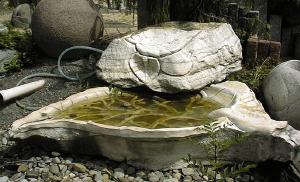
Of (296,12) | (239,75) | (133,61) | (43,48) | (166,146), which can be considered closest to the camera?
(166,146)

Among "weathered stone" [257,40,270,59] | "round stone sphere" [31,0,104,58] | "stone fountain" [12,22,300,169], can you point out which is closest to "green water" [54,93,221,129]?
"stone fountain" [12,22,300,169]

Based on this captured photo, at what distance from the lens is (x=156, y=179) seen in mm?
4141

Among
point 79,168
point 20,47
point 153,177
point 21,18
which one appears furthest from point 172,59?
point 21,18

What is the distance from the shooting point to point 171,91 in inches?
204

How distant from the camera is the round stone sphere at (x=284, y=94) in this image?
4.90 meters

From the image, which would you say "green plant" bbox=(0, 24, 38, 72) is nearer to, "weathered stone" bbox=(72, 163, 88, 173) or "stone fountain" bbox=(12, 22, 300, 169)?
"stone fountain" bbox=(12, 22, 300, 169)

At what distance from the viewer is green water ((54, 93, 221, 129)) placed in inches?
176

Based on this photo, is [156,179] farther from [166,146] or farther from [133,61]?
[133,61]

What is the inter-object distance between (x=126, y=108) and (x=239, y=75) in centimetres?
198

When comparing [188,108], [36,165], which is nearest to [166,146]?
[188,108]

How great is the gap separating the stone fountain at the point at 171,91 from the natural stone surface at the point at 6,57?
2035 mm

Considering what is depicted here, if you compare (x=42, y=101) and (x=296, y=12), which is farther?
(x=296, y=12)

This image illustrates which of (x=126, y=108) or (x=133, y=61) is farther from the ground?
(x=133, y=61)

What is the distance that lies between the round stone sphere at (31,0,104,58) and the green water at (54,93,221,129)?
187 cm
